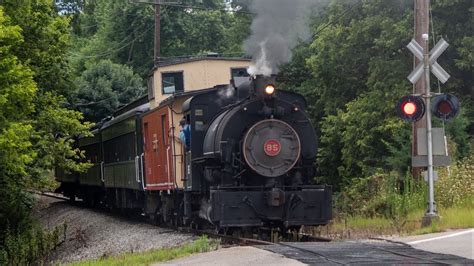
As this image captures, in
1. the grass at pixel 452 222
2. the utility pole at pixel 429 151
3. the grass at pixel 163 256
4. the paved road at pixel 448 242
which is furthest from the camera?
the utility pole at pixel 429 151

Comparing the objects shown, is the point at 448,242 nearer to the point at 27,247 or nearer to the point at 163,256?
the point at 163,256

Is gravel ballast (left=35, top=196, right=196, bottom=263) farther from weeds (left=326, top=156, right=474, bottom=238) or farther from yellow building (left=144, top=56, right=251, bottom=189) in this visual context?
weeds (left=326, top=156, right=474, bottom=238)

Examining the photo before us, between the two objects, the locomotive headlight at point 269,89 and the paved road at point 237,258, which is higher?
the locomotive headlight at point 269,89

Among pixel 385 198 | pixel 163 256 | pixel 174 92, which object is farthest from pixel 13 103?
pixel 385 198

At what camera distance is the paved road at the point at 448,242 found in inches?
426

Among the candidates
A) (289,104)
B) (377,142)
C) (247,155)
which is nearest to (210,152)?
(247,155)

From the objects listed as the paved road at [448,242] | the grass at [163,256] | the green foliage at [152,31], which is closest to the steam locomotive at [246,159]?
the grass at [163,256]

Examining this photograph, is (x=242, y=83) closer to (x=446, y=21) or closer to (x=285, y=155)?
(x=285, y=155)

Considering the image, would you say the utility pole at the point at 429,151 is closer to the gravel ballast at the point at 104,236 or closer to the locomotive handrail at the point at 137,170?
the gravel ballast at the point at 104,236

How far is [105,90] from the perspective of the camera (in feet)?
145

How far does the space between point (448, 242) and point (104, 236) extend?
1240cm

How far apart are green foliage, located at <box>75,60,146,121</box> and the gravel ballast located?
12.3m

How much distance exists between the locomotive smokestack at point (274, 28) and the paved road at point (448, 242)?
449cm

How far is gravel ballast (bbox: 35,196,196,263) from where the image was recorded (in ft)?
55.8
